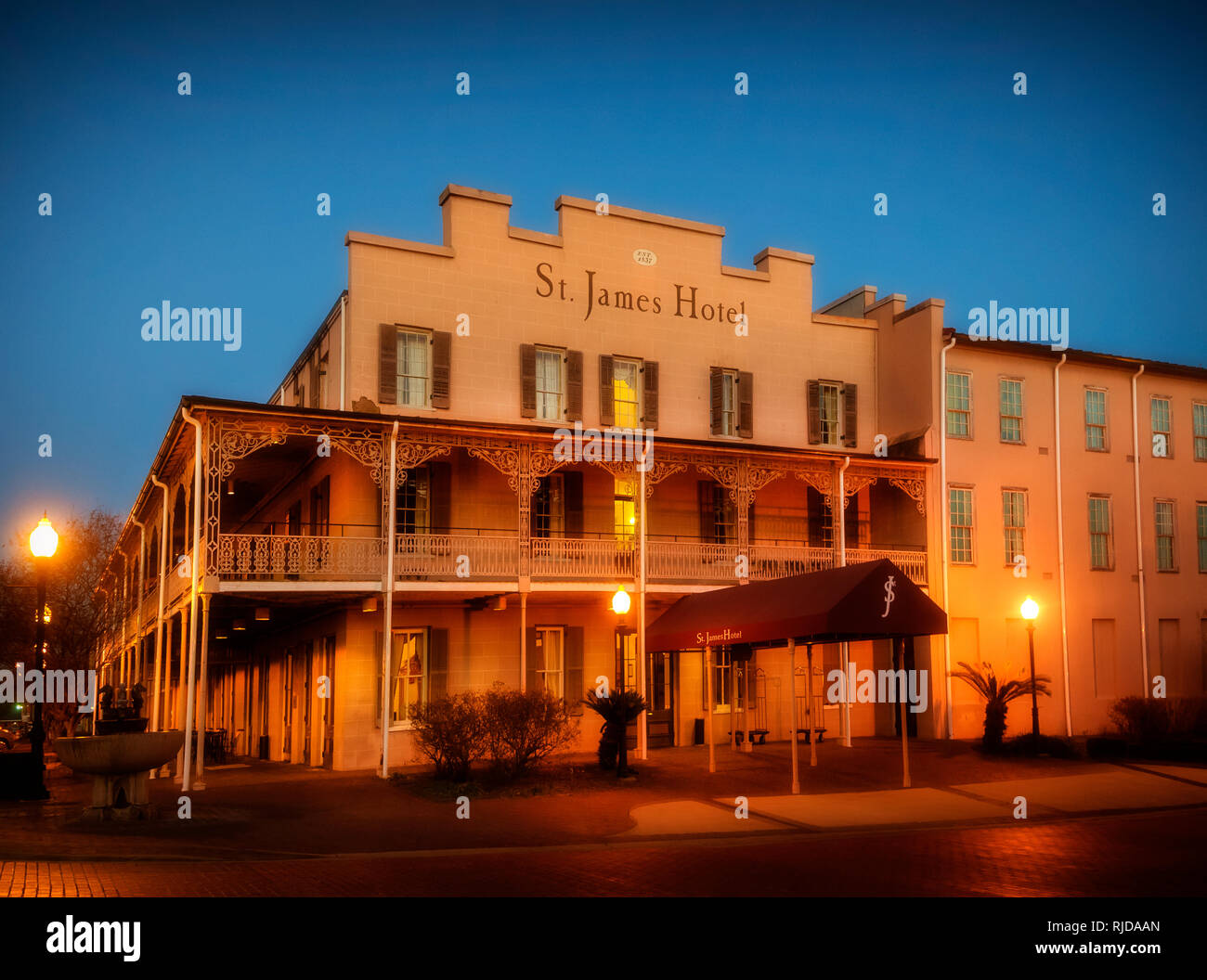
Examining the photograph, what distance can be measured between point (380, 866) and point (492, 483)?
1327 cm

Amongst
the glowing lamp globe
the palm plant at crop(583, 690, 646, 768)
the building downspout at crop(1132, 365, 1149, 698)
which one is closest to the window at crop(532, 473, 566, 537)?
the palm plant at crop(583, 690, 646, 768)

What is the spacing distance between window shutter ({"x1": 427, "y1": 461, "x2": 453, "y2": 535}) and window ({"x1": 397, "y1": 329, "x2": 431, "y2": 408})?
4.50 ft

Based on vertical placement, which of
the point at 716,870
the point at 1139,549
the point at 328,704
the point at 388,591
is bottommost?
the point at 716,870

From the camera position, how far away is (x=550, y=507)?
84.7ft

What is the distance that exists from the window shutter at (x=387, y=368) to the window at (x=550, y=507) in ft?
13.0

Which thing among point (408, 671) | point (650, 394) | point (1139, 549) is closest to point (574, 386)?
point (650, 394)

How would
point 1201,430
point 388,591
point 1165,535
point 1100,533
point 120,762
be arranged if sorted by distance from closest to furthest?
point 120,762 < point 388,591 < point 1100,533 < point 1165,535 < point 1201,430

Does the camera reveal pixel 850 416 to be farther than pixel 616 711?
Yes

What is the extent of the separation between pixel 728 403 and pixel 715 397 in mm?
414

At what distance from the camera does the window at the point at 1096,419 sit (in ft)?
102

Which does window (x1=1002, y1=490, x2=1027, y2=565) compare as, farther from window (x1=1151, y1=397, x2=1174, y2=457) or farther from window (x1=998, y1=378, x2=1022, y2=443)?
window (x1=1151, y1=397, x2=1174, y2=457)

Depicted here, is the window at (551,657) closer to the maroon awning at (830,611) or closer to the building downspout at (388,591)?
the building downspout at (388,591)

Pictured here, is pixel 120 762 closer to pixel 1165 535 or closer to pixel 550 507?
pixel 550 507

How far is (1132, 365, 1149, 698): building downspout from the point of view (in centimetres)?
3062
